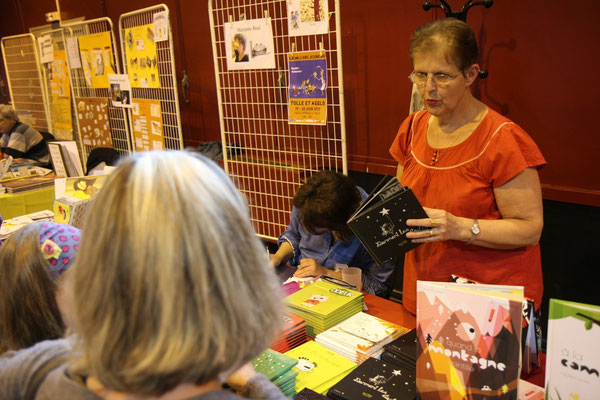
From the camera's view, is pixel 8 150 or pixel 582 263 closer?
pixel 582 263

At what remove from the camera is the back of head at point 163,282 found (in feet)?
2.20

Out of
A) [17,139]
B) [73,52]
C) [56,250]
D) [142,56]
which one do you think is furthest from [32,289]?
[73,52]

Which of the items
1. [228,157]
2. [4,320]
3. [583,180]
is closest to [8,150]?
[228,157]

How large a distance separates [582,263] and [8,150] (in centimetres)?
544

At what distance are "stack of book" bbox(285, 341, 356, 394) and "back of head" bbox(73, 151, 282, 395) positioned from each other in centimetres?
80

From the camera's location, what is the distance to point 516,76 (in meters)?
2.83

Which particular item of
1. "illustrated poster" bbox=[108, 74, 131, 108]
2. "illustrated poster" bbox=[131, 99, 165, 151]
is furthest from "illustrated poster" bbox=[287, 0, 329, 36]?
"illustrated poster" bbox=[108, 74, 131, 108]

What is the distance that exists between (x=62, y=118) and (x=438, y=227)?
5878 millimetres

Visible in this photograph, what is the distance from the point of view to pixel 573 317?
1.03m

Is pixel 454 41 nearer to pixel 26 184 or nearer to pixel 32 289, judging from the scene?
pixel 32 289

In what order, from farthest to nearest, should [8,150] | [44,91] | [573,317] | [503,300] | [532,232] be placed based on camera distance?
[44,91] → [8,150] → [532,232] → [503,300] → [573,317]

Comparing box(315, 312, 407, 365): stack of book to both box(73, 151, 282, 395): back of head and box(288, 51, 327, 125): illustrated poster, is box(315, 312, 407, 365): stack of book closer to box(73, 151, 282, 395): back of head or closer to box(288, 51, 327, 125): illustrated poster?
box(73, 151, 282, 395): back of head

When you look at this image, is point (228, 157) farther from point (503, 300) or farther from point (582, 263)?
point (503, 300)

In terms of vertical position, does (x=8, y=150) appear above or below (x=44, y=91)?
below
